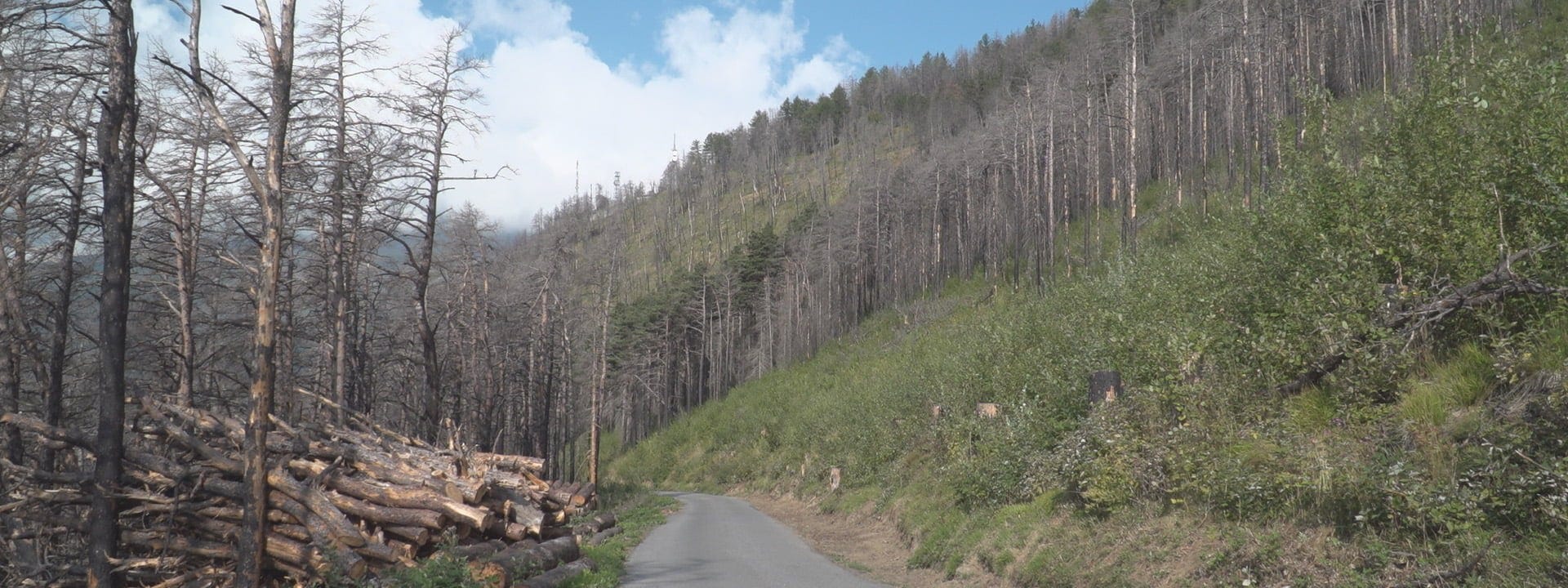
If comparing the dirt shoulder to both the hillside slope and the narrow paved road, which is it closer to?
the narrow paved road

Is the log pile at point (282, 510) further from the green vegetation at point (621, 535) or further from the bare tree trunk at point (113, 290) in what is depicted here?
the green vegetation at point (621, 535)

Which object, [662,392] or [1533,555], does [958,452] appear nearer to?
[1533,555]

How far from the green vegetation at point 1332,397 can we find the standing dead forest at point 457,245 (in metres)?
3.02

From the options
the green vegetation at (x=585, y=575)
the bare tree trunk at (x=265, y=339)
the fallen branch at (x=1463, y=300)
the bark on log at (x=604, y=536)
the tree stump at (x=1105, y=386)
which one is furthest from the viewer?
the bark on log at (x=604, y=536)

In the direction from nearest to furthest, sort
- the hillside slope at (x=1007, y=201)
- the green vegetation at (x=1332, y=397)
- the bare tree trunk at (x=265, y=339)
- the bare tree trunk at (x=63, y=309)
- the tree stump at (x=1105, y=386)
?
1. the green vegetation at (x=1332, y=397)
2. the bare tree trunk at (x=265, y=339)
3. the tree stump at (x=1105, y=386)
4. the bare tree trunk at (x=63, y=309)
5. the hillside slope at (x=1007, y=201)

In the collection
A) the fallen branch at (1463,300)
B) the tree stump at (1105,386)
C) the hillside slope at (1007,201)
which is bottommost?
the tree stump at (1105,386)

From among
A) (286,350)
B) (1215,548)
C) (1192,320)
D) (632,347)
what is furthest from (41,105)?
(632,347)

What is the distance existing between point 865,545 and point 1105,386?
27.8 ft

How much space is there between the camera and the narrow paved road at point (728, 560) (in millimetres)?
12414

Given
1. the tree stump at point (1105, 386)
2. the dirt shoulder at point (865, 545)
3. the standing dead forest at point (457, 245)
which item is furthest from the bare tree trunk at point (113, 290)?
the tree stump at point (1105, 386)

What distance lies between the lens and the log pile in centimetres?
1049

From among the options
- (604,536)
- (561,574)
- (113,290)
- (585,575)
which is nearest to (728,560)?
(585,575)

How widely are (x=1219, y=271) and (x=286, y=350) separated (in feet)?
77.7

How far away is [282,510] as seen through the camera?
36.3ft
